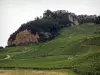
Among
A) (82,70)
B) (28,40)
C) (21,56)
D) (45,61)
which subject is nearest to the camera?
(82,70)

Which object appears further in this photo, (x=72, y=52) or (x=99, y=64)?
(x=72, y=52)

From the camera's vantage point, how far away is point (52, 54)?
139875 mm

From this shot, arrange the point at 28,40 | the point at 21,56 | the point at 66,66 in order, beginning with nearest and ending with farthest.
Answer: the point at 66,66 < the point at 21,56 < the point at 28,40

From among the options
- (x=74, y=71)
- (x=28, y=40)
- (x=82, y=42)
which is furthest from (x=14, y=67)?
(x=28, y=40)

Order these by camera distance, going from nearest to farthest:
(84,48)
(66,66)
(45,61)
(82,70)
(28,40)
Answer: (82,70)
(66,66)
(45,61)
(84,48)
(28,40)

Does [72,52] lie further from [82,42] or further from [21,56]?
[21,56]

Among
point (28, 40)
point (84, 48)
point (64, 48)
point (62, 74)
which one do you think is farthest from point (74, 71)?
point (28, 40)

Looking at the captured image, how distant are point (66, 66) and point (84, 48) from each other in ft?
105

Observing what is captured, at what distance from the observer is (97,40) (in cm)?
13638

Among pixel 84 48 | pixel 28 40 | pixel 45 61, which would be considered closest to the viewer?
pixel 45 61

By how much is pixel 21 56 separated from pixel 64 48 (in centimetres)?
2020

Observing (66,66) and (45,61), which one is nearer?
(66,66)

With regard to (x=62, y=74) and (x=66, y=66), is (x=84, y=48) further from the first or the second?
(x=62, y=74)

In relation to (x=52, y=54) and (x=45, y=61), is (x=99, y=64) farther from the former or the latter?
(x=52, y=54)
